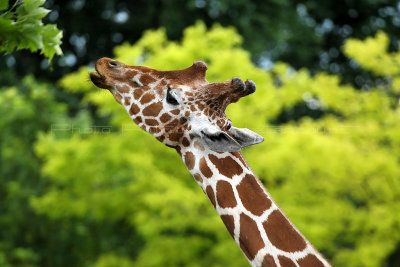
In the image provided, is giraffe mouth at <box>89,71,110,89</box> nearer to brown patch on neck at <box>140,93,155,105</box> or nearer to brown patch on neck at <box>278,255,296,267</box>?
brown patch on neck at <box>140,93,155,105</box>

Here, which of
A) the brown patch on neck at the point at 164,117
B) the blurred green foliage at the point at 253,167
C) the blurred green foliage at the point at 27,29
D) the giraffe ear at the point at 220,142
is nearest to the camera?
the giraffe ear at the point at 220,142

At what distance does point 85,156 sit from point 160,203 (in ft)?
5.81

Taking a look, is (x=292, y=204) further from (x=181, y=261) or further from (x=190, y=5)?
(x=190, y=5)

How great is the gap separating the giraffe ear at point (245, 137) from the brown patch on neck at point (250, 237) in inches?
13.0

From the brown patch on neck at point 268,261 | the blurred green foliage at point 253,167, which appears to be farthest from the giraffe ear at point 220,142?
the blurred green foliage at point 253,167

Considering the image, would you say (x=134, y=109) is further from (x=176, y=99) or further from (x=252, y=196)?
(x=252, y=196)

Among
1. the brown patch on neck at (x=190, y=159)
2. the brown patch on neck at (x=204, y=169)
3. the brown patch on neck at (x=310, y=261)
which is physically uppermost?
the brown patch on neck at (x=190, y=159)

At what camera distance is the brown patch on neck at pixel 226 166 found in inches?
107

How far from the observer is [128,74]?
2.87 meters

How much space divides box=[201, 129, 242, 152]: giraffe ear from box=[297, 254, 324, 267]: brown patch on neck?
1.77 ft

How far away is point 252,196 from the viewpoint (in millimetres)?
2699

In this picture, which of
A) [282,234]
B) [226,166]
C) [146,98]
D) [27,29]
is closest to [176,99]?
[146,98]

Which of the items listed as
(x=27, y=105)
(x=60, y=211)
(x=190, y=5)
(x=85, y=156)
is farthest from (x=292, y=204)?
(x=190, y=5)

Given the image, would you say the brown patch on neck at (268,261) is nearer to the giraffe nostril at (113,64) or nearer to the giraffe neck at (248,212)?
the giraffe neck at (248,212)
